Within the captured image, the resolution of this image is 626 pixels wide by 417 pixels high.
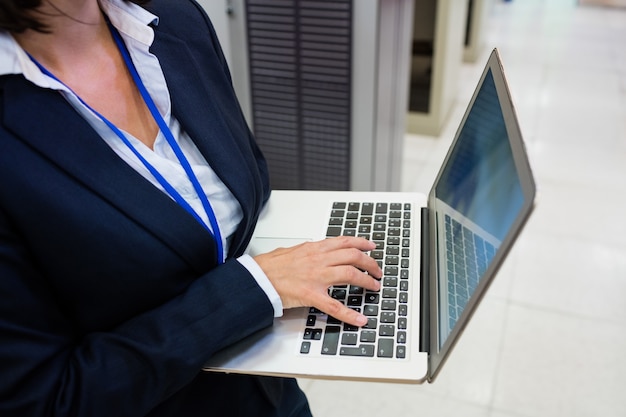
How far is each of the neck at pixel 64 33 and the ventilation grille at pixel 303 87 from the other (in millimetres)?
1087

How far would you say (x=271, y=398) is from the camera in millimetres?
933

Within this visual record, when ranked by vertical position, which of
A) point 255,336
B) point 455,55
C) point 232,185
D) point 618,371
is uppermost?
point 232,185

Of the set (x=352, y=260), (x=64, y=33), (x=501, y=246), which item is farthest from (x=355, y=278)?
(x=64, y=33)

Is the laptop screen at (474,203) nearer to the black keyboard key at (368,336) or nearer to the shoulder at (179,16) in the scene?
the black keyboard key at (368,336)

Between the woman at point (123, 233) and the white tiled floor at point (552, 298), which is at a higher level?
the woman at point (123, 233)

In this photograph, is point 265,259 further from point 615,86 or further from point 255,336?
point 615,86

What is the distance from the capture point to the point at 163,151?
2.57ft

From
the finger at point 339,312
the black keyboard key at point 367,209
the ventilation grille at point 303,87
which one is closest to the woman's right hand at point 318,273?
the finger at point 339,312

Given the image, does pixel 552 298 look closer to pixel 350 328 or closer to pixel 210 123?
pixel 350 328

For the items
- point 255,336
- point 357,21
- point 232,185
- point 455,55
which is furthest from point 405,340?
point 455,55

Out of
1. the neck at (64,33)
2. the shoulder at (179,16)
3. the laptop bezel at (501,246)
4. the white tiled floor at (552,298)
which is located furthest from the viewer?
the white tiled floor at (552,298)

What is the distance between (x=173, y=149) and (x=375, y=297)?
1.14 feet

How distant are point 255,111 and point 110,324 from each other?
1387 millimetres

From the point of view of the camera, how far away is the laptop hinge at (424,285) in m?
0.77
